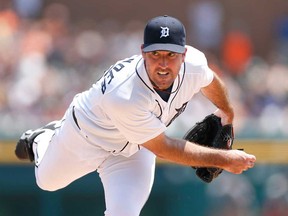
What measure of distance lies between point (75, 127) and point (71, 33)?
5437 mm

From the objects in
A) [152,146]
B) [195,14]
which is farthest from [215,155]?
[195,14]

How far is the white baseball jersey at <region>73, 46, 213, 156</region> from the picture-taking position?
549 cm

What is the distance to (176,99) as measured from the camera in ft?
18.8

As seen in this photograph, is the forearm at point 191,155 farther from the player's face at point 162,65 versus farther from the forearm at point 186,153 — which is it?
the player's face at point 162,65

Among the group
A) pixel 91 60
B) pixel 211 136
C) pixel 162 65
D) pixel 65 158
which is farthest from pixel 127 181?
pixel 91 60

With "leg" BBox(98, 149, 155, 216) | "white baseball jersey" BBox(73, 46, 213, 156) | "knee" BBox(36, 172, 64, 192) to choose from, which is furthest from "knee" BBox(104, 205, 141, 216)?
"knee" BBox(36, 172, 64, 192)

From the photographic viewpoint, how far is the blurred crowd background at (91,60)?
31.5 feet

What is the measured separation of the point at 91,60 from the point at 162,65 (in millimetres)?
5516

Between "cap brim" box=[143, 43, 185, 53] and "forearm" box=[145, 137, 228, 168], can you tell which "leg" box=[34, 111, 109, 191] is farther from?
"cap brim" box=[143, 43, 185, 53]

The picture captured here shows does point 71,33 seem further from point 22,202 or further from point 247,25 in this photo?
point 247,25

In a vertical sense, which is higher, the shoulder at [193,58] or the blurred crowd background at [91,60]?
the shoulder at [193,58]

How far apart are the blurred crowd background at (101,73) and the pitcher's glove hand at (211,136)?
9.72 ft

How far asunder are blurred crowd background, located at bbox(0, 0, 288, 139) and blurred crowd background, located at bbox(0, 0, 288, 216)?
0.01 metres

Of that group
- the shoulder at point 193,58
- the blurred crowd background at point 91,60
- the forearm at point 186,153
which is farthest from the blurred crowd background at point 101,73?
the forearm at point 186,153
